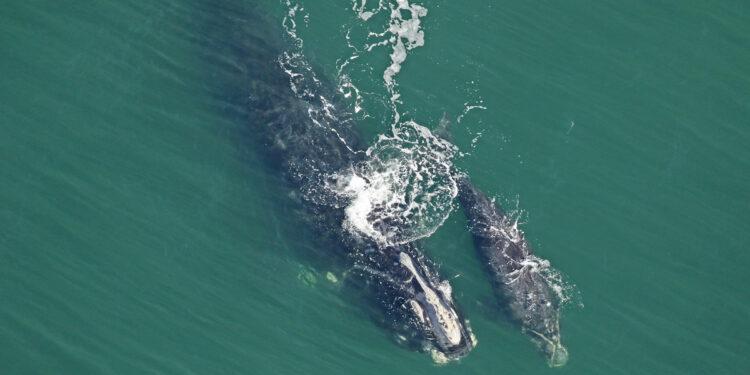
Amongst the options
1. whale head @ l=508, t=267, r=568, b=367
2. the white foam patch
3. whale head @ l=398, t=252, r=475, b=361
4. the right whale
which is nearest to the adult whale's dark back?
whale head @ l=398, t=252, r=475, b=361

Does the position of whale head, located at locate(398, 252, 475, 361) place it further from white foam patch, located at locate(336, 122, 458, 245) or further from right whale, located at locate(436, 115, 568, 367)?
right whale, located at locate(436, 115, 568, 367)

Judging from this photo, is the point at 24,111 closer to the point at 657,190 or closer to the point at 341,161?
the point at 341,161

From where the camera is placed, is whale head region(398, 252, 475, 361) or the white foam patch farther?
the white foam patch

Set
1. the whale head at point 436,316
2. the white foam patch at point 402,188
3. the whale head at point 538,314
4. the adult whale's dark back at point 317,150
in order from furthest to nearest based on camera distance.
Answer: the white foam patch at point 402,188, the whale head at point 538,314, the adult whale's dark back at point 317,150, the whale head at point 436,316

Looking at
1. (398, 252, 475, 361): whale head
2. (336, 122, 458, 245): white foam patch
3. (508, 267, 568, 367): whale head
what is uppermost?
(336, 122, 458, 245): white foam patch

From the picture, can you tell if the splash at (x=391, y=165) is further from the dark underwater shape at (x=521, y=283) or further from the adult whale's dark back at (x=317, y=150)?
the dark underwater shape at (x=521, y=283)

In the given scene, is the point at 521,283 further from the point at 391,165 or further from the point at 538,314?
the point at 391,165

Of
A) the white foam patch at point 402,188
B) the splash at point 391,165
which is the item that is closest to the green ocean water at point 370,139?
the splash at point 391,165
